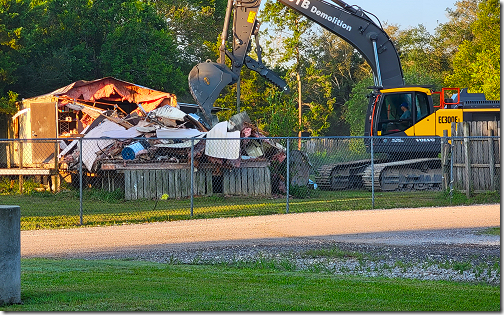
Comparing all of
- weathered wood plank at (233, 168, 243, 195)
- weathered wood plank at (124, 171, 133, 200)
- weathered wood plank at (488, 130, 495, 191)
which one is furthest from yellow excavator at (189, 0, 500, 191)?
weathered wood plank at (488, 130, 495, 191)

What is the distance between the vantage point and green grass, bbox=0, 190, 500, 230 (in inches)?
642

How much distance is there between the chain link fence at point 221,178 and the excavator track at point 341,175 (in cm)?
4

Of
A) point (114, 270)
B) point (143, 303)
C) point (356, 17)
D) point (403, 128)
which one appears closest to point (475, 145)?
point (403, 128)

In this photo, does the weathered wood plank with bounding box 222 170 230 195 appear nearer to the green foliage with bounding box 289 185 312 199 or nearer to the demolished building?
the demolished building

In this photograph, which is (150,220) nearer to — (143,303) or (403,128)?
(143,303)

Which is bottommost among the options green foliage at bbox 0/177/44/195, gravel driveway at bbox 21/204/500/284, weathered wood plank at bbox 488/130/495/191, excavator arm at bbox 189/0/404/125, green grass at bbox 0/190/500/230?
gravel driveway at bbox 21/204/500/284

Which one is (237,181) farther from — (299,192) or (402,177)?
(402,177)

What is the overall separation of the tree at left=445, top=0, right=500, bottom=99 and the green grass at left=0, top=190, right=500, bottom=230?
43.2ft

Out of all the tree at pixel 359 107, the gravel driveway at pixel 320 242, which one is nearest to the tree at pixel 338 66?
the tree at pixel 359 107

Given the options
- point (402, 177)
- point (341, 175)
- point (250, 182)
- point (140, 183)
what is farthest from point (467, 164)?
point (140, 183)

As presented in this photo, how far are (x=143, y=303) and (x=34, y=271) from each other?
2792mm

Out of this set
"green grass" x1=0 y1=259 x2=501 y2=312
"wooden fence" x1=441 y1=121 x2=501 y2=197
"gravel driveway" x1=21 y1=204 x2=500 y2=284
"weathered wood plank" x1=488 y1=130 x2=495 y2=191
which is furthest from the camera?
"wooden fence" x1=441 y1=121 x2=501 y2=197

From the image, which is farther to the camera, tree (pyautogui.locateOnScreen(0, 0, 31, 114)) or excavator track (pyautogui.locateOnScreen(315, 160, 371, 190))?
tree (pyautogui.locateOnScreen(0, 0, 31, 114))

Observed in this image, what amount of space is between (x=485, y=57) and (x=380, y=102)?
16634 millimetres
